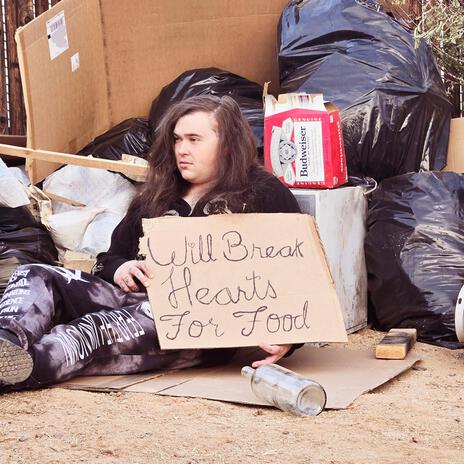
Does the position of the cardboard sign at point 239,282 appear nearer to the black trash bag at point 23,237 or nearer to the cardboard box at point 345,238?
the cardboard box at point 345,238

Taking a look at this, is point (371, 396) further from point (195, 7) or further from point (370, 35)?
point (195, 7)

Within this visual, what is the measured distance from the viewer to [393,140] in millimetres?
4465

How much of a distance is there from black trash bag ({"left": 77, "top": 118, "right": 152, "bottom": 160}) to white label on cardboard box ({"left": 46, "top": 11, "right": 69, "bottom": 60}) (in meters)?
0.46

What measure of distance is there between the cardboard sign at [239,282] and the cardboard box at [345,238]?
556 millimetres

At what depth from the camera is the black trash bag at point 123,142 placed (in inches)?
192

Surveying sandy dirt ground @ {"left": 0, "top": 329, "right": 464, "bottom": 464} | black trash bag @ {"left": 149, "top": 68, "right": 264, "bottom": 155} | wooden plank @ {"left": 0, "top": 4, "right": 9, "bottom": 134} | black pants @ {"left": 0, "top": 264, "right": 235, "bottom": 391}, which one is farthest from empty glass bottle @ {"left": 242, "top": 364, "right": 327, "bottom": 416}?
wooden plank @ {"left": 0, "top": 4, "right": 9, "bottom": 134}

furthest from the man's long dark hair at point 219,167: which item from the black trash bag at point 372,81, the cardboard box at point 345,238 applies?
the black trash bag at point 372,81

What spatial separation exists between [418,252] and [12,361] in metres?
1.90

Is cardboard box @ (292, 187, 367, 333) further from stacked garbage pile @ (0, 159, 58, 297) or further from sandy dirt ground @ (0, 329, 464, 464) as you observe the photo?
stacked garbage pile @ (0, 159, 58, 297)

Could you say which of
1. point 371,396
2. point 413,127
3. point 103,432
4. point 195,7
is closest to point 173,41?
point 195,7

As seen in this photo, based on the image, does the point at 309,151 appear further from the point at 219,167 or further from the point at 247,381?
the point at 247,381

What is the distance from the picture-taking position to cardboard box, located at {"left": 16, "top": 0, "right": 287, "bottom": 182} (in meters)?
5.04

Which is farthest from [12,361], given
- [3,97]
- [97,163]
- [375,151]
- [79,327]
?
[3,97]

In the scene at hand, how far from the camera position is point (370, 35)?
466 cm
